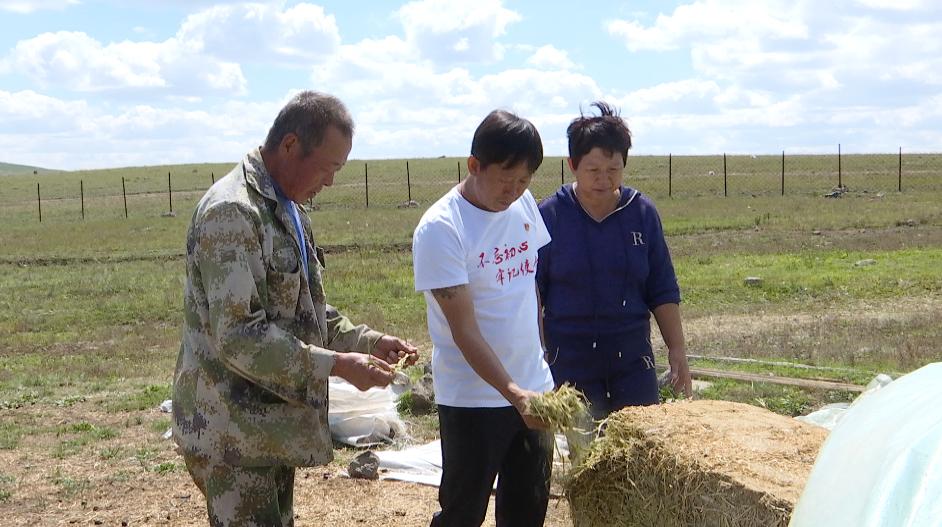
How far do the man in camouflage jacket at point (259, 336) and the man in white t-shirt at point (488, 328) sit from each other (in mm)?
418

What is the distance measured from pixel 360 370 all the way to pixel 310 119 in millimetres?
730

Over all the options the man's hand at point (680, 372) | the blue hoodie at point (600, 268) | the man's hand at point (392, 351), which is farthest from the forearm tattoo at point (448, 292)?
the man's hand at point (680, 372)

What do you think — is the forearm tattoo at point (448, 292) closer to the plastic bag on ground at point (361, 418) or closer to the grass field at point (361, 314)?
the grass field at point (361, 314)

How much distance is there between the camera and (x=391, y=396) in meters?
7.82

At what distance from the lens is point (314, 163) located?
10.3 feet

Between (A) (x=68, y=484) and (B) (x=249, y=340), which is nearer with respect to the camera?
(B) (x=249, y=340)

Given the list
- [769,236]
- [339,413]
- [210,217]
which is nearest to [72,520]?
[339,413]

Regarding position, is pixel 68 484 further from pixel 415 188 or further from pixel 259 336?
pixel 415 188

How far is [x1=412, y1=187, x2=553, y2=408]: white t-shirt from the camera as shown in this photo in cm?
349

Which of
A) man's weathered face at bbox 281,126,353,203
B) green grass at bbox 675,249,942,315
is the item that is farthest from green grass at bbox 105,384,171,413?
green grass at bbox 675,249,942,315

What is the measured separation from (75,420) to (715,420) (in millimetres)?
5667

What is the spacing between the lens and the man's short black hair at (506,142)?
347 cm

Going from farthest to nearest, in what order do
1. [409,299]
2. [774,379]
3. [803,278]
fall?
[803,278] < [409,299] < [774,379]

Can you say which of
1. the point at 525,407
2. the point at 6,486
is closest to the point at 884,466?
the point at 525,407
